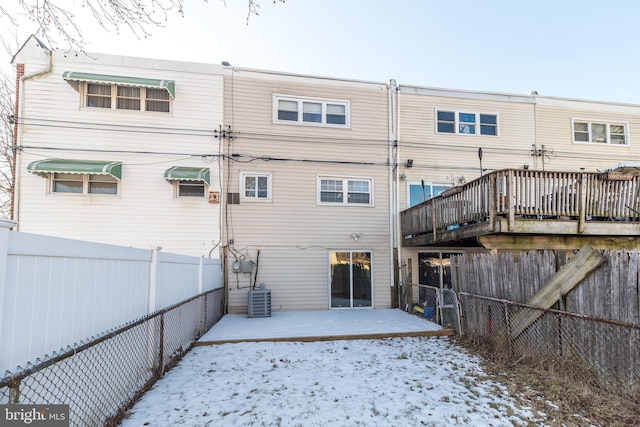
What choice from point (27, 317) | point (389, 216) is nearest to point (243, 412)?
point (27, 317)

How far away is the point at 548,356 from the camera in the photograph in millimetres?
4785

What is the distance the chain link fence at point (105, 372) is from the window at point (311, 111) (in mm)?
7093

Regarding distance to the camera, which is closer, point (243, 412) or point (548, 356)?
point (243, 412)

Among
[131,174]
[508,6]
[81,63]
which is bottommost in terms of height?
[131,174]

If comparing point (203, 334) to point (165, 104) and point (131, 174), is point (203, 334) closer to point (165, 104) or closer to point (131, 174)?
point (131, 174)

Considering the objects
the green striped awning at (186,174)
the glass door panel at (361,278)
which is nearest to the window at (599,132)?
the glass door panel at (361,278)

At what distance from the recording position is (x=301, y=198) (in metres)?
10.5

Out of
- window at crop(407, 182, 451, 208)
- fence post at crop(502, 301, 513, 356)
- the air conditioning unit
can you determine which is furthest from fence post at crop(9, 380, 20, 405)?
window at crop(407, 182, 451, 208)

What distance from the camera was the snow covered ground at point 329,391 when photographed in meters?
3.36

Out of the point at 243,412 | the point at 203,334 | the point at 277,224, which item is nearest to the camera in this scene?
the point at 243,412

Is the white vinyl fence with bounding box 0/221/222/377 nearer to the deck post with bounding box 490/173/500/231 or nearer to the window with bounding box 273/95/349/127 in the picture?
the deck post with bounding box 490/173/500/231

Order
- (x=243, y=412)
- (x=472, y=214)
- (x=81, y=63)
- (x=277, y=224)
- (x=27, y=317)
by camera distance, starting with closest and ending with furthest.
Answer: (x=27, y=317), (x=243, y=412), (x=472, y=214), (x=81, y=63), (x=277, y=224)

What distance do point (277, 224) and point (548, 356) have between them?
7.39m

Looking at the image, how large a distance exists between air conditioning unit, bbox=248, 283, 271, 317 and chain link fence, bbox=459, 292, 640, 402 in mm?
5238
